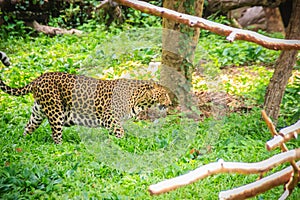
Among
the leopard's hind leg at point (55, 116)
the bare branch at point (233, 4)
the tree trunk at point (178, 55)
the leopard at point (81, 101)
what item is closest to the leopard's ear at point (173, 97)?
the tree trunk at point (178, 55)

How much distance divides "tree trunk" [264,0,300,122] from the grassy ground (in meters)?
0.28

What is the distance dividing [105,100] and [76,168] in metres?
1.34

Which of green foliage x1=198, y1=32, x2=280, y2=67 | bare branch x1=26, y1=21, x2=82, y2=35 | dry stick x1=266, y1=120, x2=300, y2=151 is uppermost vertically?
dry stick x1=266, y1=120, x2=300, y2=151

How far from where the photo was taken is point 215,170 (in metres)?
2.35

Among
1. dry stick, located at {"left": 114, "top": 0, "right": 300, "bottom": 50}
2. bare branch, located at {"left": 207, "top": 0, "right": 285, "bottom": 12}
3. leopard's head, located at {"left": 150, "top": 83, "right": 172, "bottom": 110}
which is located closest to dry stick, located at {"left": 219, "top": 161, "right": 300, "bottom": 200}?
dry stick, located at {"left": 114, "top": 0, "right": 300, "bottom": 50}

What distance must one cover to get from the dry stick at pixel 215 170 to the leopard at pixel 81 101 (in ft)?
14.7

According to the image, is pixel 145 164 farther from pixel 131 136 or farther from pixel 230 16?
pixel 230 16

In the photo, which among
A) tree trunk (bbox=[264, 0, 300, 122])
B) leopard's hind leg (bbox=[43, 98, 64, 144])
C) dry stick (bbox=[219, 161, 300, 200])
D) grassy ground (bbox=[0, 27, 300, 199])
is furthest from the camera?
tree trunk (bbox=[264, 0, 300, 122])

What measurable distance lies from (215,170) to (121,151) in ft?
13.2

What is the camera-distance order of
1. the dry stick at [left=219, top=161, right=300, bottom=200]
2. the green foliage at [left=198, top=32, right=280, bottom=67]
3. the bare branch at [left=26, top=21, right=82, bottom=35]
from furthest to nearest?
the bare branch at [left=26, top=21, right=82, bottom=35], the green foliage at [left=198, top=32, right=280, bottom=67], the dry stick at [left=219, top=161, right=300, bottom=200]

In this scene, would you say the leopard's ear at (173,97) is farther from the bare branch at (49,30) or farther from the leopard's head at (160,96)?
the bare branch at (49,30)

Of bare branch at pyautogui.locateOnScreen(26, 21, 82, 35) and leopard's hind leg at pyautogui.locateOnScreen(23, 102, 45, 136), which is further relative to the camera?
bare branch at pyautogui.locateOnScreen(26, 21, 82, 35)

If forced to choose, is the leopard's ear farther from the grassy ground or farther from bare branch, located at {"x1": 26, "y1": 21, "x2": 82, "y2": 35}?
bare branch, located at {"x1": 26, "y1": 21, "x2": 82, "y2": 35}

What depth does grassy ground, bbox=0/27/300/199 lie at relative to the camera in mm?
5340
